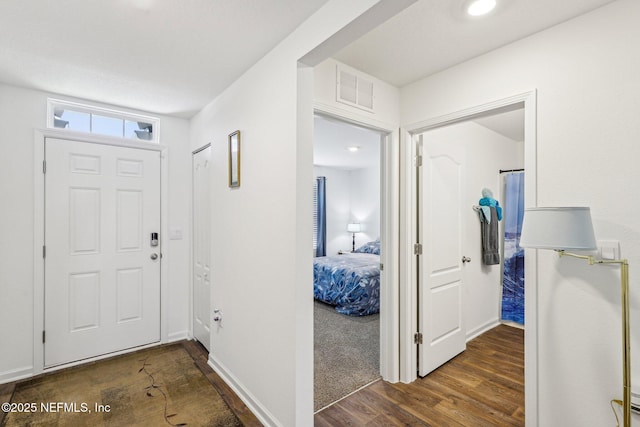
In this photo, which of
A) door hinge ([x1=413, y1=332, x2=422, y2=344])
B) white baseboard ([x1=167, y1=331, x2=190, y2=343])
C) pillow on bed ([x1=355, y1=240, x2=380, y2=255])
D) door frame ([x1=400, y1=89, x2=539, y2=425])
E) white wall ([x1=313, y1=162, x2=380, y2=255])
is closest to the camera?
door frame ([x1=400, y1=89, x2=539, y2=425])

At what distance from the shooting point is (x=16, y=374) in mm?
2492

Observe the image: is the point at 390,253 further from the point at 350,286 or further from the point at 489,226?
the point at 350,286

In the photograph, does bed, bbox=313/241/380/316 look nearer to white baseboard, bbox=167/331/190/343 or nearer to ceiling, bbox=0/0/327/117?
white baseboard, bbox=167/331/190/343

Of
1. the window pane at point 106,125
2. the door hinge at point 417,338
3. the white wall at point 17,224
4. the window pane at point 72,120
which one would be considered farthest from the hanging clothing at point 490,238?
the white wall at point 17,224

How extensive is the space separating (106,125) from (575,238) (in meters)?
3.71

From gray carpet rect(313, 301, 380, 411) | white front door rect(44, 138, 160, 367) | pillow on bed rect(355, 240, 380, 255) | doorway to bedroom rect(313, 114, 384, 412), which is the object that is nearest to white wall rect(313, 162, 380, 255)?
doorway to bedroom rect(313, 114, 384, 412)

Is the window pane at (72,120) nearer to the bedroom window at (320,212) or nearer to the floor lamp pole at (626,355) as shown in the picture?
the floor lamp pole at (626,355)

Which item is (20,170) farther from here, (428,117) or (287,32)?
(428,117)

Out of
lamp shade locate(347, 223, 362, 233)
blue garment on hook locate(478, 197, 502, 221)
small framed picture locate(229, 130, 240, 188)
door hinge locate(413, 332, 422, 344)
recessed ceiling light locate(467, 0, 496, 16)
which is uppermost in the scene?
recessed ceiling light locate(467, 0, 496, 16)

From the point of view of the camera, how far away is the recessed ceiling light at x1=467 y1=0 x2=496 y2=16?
5.04 feet

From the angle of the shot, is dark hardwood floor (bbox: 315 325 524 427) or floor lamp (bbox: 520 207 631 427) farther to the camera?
dark hardwood floor (bbox: 315 325 524 427)

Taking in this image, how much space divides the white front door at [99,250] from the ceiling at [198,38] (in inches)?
27.7

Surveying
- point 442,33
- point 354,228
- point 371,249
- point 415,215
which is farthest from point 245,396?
point 354,228

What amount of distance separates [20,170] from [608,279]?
4.08 m
